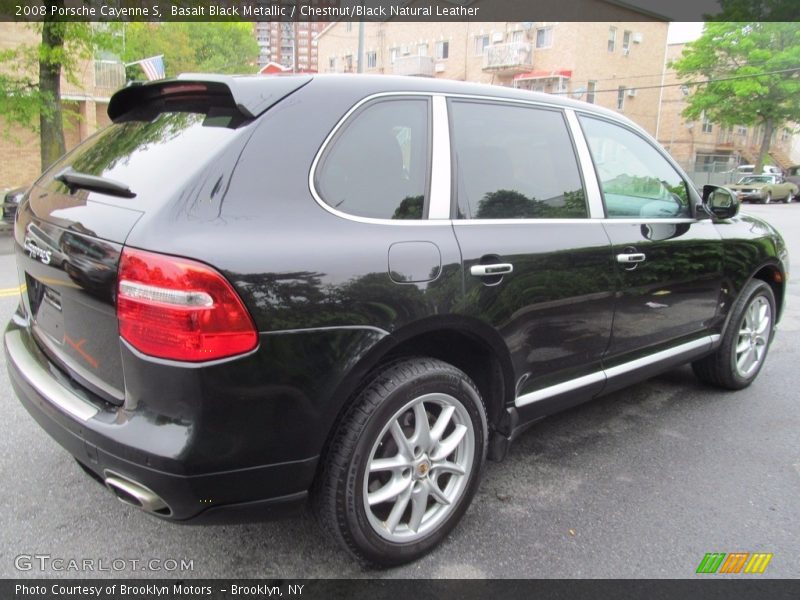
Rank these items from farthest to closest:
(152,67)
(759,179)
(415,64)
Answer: (415,64) → (759,179) → (152,67)

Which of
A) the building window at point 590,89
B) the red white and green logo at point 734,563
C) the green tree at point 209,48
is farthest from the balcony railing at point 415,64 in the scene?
the red white and green logo at point 734,563

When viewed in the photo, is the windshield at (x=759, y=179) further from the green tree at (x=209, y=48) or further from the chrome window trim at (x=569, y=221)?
the chrome window trim at (x=569, y=221)

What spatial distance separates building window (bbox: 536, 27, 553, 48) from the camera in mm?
37281

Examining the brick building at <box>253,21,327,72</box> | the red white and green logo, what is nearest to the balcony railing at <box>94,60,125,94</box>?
the red white and green logo

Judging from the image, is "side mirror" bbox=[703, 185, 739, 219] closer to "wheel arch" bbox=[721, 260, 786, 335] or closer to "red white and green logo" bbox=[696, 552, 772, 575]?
A: "wheel arch" bbox=[721, 260, 786, 335]

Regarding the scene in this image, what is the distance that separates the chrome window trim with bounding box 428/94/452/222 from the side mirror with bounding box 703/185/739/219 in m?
2.13

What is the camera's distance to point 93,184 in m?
2.20

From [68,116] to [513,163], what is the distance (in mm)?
21294

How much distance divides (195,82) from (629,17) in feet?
139

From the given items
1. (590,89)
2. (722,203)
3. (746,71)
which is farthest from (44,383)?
(746,71)

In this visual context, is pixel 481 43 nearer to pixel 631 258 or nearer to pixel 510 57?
pixel 510 57

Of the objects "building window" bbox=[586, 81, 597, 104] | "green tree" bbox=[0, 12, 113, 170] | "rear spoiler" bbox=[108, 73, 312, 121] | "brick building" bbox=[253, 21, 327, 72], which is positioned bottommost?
"rear spoiler" bbox=[108, 73, 312, 121]

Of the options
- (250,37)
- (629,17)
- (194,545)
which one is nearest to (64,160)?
(194,545)

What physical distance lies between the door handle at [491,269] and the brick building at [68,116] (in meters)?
21.0
